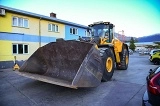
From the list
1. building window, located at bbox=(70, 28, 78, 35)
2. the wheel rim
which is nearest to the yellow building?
building window, located at bbox=(70, 28, 78, 35)

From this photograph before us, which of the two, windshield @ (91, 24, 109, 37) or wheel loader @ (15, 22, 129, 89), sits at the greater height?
windshield @ (91, 24, 109, 37)

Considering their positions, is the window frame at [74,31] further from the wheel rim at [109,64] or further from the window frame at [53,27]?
the wheel rim at [109,64]

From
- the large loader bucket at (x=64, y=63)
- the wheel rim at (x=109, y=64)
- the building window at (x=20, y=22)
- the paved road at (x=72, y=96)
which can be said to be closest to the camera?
the paved road at (x=72, y=96)

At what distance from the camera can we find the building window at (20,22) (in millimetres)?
14666

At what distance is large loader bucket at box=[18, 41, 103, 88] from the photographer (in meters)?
5.31

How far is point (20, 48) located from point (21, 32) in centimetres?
148

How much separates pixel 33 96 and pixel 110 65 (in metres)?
3.83

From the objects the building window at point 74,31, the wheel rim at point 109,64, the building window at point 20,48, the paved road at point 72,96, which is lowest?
the paved road at point 72,96

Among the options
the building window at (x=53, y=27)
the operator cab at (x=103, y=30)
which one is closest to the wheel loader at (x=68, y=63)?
the operator cab at (x=103, y=30)

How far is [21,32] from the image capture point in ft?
49.7

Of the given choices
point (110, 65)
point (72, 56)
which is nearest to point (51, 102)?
point (72, 56)

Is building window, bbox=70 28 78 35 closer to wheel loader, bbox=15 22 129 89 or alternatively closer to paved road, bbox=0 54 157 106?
wheel loader, bbox=15 22 129 89

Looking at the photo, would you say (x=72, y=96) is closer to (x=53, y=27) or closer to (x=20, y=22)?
(x=20, y=22)

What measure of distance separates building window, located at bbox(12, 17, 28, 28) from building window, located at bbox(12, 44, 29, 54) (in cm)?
185
